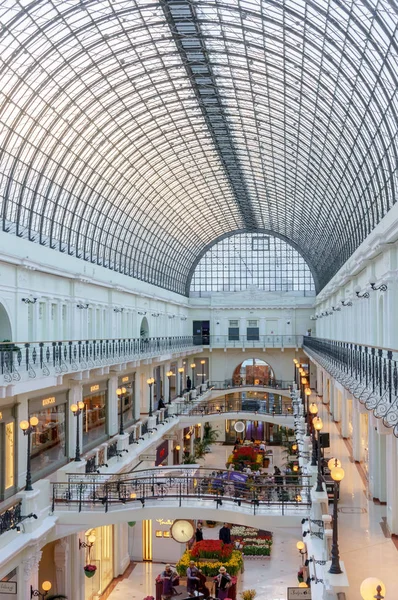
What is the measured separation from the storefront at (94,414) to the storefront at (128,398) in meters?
4.76

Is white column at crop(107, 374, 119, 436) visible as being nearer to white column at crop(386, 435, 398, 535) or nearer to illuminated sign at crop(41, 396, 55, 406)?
illuminated sign at crop(41, 396, 55, 406)

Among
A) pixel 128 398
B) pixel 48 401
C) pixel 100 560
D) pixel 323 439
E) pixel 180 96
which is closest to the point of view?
pixel 323 439

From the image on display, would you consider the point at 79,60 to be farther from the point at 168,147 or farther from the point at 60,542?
the point at 60,542

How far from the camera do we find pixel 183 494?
2416cm

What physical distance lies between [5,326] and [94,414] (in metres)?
10.3

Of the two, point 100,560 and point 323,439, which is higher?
point 323,439

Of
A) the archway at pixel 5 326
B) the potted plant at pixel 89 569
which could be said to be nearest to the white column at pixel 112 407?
the archway at pixel 5 326

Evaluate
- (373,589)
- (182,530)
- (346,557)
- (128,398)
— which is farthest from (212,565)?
(128,398)

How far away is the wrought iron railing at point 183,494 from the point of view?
75.6 ft

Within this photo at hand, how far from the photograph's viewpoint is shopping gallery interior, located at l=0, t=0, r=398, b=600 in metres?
20.8

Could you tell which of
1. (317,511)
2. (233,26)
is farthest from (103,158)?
(317,511)

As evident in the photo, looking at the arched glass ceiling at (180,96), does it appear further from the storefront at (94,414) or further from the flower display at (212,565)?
the flower display at (212,565)

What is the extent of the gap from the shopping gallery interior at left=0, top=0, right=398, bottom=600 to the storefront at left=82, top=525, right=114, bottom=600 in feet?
0.46

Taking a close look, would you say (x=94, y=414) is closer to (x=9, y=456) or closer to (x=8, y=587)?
(x=9, y=456)
